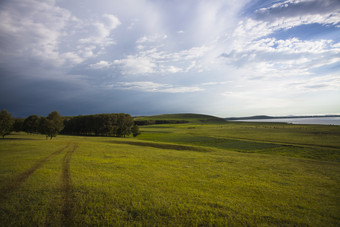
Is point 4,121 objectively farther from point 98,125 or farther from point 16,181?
point 16,181

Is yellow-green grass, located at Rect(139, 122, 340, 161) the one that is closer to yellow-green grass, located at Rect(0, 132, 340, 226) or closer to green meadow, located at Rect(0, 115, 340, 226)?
green meadow, located at Rect(0, 115, 340, 226)

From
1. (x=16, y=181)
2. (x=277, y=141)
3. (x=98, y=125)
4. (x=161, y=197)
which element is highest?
(x=98, y=125)

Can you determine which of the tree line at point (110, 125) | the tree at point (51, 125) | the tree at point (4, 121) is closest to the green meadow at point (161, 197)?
the tree at point (51, 125)

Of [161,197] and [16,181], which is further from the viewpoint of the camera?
[16,181]

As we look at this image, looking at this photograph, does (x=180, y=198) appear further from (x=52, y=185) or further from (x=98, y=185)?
(x=52, y=185)

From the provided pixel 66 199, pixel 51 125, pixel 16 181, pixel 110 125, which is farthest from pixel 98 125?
pixel 66 199

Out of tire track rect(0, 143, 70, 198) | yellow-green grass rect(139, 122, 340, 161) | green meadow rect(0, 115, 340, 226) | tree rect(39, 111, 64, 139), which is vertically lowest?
yellow-green grass rect(139, 122, 340, 161)

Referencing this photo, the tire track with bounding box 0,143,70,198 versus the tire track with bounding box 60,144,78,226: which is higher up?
the tire track with bounding box 0,143,70,198

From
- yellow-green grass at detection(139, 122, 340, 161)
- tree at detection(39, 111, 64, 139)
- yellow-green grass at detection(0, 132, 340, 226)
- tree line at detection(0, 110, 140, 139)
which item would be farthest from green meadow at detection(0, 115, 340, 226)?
tree line at detection(0, 110, 140, 139)

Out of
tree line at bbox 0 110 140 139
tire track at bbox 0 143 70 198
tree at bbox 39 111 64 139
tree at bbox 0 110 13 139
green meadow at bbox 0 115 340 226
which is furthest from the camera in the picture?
tree line at bbox 0 110 140 139

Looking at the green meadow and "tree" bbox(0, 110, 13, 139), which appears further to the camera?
"tree" bbox(0, 110, 13, 139)

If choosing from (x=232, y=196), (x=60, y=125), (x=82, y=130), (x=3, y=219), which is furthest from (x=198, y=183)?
(x=82, y=130)

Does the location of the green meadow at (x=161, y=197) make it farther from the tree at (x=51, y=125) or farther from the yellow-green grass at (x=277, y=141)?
the tree at (x=51, y=125)

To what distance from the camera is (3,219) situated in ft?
34.5
